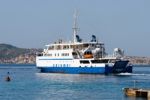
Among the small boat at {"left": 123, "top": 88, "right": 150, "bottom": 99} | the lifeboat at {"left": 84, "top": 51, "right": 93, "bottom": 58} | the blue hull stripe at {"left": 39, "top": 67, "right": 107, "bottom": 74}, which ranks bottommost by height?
the small boat at {"left": 123, "top": 88, "right": 150, "bottom": 99}

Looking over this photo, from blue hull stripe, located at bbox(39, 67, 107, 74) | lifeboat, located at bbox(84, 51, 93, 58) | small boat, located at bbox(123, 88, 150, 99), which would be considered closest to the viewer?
small boat, located at bbox(123, 88, 150, 99)

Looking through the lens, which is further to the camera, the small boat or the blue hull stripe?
the blue hull stripe

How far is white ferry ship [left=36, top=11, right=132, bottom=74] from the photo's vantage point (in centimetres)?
11389

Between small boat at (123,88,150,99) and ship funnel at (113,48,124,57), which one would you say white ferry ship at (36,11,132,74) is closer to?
ship funnel at (113,48,124,57)

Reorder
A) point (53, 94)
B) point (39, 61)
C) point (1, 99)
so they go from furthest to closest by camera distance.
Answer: point (39, 61) → point (53, 94) → point (1, 99)

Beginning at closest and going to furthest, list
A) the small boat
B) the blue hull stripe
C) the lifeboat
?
the small boat, the blue hull stripe, the lifeboat

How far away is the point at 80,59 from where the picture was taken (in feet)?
386

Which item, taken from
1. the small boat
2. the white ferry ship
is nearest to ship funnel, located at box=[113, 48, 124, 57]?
the white ferry ship

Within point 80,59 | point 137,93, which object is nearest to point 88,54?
point 80,59

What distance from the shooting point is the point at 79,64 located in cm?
11838

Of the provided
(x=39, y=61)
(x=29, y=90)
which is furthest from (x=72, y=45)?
(x=29, y=90)

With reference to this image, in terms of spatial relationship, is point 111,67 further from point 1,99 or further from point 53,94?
point 1,99

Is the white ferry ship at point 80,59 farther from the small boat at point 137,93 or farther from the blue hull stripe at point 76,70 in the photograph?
the small boat at point 137,93

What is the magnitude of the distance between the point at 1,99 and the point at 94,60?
5245 cm
